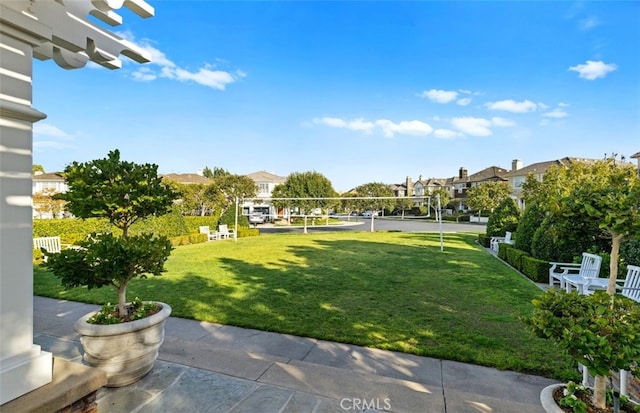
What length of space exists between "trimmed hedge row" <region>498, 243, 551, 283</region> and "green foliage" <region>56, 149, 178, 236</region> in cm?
848

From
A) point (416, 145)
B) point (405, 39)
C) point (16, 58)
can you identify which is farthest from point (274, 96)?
point (16, 58)

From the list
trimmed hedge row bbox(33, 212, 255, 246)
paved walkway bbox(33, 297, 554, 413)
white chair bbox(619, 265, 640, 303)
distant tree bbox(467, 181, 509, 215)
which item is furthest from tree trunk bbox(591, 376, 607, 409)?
distant tree bbox(467, 181, 509, 215)

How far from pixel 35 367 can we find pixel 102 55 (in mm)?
2361

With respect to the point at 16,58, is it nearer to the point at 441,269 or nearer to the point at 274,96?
the point at 441,269

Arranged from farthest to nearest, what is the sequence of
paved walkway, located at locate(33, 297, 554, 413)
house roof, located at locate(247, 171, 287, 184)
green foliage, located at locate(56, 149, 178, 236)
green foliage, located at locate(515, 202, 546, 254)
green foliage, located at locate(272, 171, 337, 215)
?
house roof, located at locate(247, 171, 287, 184) < green foliage, located at locate(272, 171, 337, 215) < green foliage, located at locate(515, 202, 546, 254) < green foliage, located at locate(56, 149, 178, 236) < paved walkway, located at locate(33, 297, 554, 413)

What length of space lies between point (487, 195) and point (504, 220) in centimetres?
2185

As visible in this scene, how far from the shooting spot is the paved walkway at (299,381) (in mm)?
2422

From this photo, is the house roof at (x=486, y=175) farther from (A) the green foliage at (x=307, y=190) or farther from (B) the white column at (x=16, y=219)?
(B) the white column at (x=16, y=219)

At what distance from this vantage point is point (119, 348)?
2627 mm

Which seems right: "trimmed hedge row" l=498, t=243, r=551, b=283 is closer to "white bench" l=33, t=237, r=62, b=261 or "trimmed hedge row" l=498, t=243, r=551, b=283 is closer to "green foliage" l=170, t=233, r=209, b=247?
"green foliage" l=170, t=233, r=209, b=247

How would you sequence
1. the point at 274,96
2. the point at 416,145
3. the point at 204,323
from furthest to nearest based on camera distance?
the point at 416,145, the point at 274,96, the point at 204,323

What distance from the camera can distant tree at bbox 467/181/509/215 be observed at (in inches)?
1286

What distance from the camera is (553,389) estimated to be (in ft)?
6.37

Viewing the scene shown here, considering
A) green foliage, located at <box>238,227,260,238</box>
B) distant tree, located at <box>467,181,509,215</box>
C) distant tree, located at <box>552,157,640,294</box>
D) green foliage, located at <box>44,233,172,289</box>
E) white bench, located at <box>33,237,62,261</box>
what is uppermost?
distant tree, located at <box>467,181,509,215</box>
